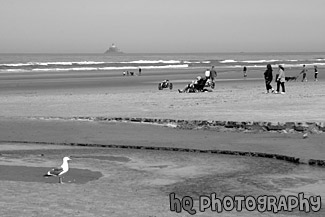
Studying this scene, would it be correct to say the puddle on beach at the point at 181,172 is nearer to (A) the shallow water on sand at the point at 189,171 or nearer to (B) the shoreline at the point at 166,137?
(A) the shallow water on sand at the point at 189,171

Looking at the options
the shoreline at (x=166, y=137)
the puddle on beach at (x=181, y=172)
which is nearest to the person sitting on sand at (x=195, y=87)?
the shoreline at (x=166, y=137)

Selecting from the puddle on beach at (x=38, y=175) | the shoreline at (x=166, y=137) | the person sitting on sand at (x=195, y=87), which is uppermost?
the puddle on beach at (x=38, y=175)

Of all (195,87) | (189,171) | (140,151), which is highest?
(189,171)

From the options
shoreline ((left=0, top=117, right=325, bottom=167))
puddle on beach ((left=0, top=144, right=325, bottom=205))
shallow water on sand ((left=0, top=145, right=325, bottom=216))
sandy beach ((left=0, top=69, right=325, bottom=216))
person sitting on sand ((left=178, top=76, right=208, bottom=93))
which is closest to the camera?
sandy beach ((left=0, top=69, right=325, bottom=216))

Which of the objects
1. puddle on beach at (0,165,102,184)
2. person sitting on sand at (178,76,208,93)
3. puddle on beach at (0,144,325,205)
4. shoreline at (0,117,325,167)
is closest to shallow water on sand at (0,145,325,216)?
puddle on beach at (0,144,325,205)

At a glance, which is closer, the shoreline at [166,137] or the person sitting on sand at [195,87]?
the shoreline at [166,137]

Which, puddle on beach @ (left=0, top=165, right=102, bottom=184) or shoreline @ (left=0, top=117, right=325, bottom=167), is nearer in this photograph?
puddle on beach @ (left=0, top=165, right=102, bottom=184)

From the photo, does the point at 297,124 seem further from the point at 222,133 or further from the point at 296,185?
the point at 296,185

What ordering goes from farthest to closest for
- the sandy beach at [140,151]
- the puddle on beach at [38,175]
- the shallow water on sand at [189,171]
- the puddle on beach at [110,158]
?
the puddle on beach at [110,158]
the puddle on beach at [38,175]
the shallow water on sand at [189,171]
the sandy beach at [140,151]

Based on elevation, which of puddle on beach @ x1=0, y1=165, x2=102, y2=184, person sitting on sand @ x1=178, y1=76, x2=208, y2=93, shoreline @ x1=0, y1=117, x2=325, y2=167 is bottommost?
person sitting on sand @ x1=178, y1=76, x2=208, y2=93

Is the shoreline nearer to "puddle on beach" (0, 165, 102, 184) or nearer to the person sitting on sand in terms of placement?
"puddle on beach" (0, 165, 102, 184)

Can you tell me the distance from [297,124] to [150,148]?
15.3ft

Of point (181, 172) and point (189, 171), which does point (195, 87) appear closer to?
point (189, 171)

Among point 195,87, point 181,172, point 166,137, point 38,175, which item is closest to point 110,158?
point 181,172
